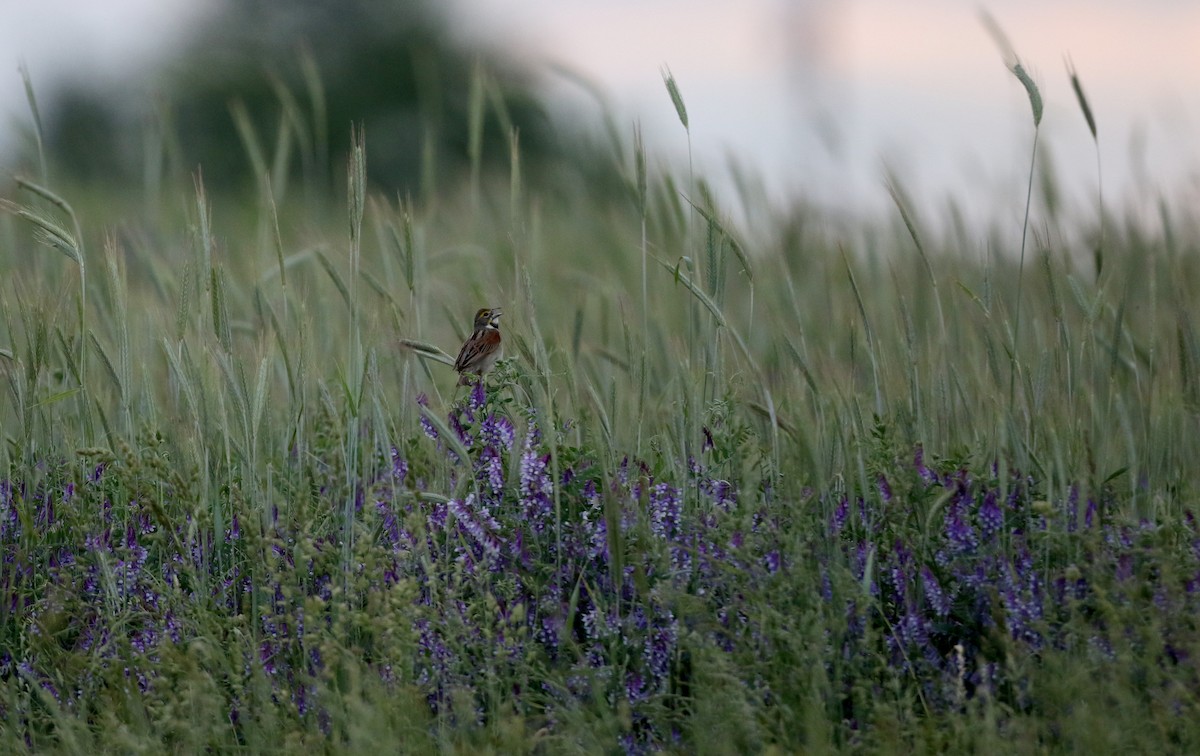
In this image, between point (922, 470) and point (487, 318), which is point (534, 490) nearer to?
point (922, 470)

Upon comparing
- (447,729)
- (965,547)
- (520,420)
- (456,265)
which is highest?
(456,265)

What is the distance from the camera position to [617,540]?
99.3 inches

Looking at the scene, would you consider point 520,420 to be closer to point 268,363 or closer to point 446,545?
point 446,545

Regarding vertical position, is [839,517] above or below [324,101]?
below

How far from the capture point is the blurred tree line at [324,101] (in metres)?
13.6

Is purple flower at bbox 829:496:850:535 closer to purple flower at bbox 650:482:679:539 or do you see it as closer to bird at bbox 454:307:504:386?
purple flower at bbox 650:482:679:539

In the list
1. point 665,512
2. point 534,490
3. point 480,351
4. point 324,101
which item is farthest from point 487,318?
point 324,101

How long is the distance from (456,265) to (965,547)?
4134mm

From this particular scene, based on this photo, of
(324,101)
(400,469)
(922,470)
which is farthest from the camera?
(324,101)

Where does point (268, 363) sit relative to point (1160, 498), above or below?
above

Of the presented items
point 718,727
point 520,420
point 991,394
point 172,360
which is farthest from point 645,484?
point 172,360

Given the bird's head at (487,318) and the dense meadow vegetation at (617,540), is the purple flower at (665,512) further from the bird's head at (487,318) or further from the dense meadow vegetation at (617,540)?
the bird's head at (487,318)

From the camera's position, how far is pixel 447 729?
253cm

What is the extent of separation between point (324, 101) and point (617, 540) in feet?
39.0
